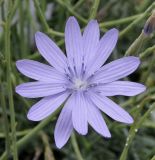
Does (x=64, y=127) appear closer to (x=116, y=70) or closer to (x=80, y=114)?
(x=80, y=114)

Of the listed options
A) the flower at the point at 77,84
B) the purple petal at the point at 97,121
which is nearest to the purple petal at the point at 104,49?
the flower at the point at 77,84

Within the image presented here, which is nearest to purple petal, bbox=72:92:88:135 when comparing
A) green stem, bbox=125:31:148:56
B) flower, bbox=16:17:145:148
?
flower, bbox=16:17:145:148

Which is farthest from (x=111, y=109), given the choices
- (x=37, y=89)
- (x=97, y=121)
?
(x=37, y=89)

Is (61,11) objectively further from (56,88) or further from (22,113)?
(56,88)

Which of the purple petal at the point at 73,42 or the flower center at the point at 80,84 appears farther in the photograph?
the flower center at the point at 80,84

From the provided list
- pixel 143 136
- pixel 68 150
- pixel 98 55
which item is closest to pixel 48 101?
pixel 98 55

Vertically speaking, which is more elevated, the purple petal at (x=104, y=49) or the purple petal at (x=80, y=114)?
the purple petal at (x=104, y=49)

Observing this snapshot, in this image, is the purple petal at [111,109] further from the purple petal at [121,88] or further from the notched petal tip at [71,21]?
the notched petal tip at [71,21]

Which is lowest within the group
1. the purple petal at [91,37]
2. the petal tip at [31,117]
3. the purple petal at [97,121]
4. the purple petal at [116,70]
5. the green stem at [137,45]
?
the purple petal at [97,121]
